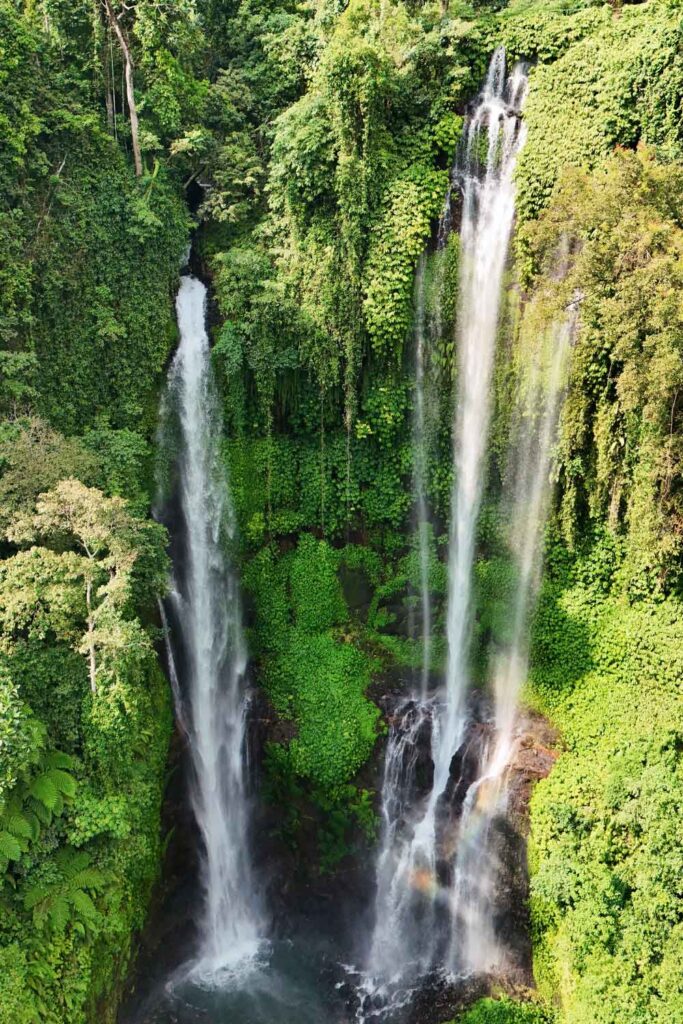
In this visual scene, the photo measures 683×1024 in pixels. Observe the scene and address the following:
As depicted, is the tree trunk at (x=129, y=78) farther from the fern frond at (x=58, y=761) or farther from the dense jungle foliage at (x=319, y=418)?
the fern frond at (x=58, y=761)

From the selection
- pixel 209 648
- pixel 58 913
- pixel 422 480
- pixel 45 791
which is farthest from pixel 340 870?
pixel 422 480

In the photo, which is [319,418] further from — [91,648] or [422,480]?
[91,648]

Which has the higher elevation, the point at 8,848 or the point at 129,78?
the point at 129,78

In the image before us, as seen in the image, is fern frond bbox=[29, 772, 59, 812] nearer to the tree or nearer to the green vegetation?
the tree

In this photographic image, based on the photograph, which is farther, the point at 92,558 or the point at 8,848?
the point at 92,558

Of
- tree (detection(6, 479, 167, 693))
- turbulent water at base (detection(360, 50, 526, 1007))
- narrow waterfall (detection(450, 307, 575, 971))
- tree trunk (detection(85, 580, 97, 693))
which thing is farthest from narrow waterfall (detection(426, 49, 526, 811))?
tree trunk (detection(85, 580, 97, 693))

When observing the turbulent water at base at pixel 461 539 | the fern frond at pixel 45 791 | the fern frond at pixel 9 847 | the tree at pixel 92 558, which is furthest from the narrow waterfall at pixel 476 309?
the fern frond at pixel 9 847
